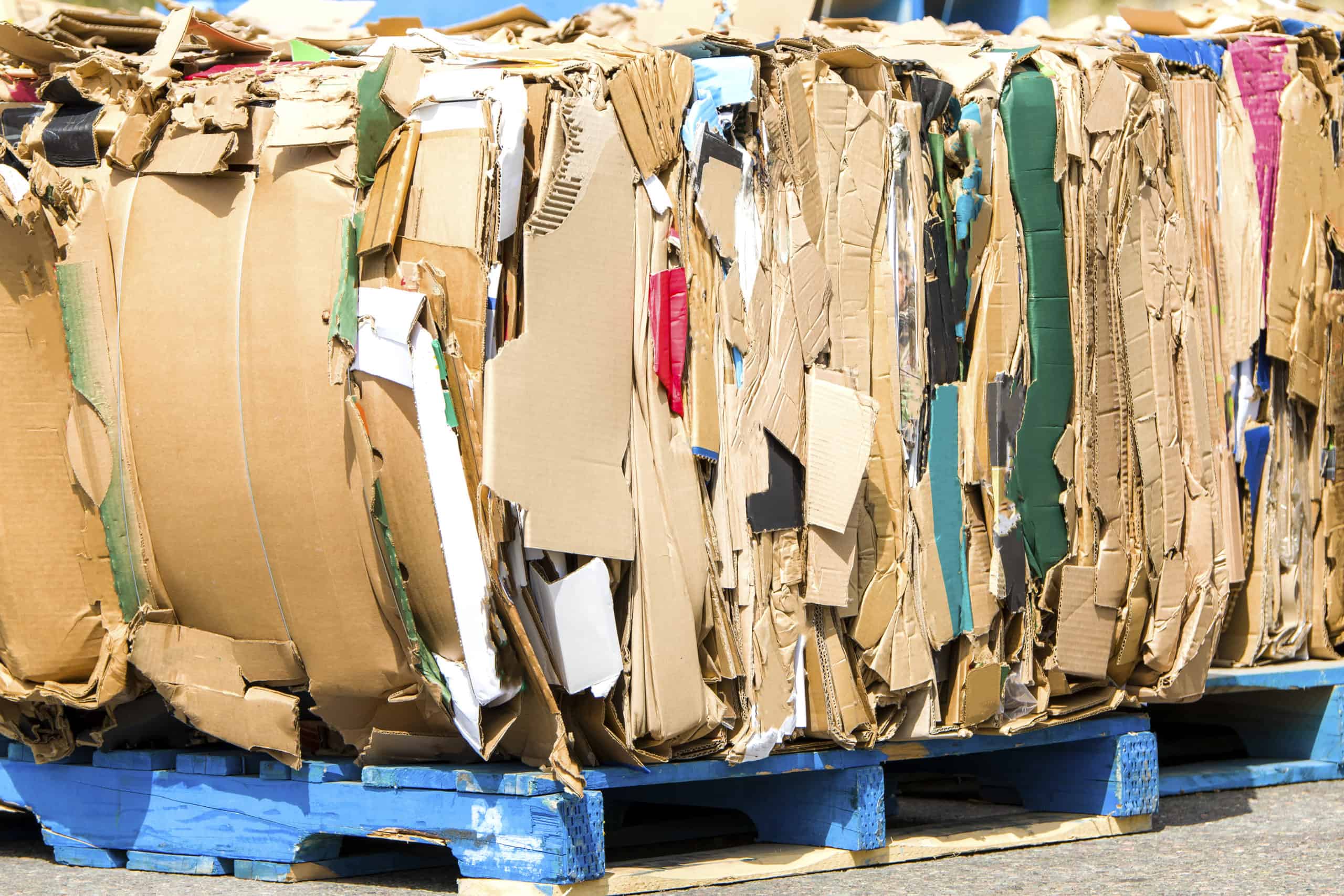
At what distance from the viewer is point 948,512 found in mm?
4758

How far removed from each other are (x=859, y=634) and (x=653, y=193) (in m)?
1.27

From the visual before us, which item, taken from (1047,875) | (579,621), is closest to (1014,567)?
(1047,875)

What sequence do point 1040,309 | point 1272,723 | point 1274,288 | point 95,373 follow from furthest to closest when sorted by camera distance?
1. point 1272,723
2. point 1274,288
3. point 1040,309
4. point 95,373

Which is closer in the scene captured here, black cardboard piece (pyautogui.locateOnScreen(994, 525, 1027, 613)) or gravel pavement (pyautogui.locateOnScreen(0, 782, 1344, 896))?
gravel pavement (pyautogui.locateOnScreen(0, 782, 1344, 896))

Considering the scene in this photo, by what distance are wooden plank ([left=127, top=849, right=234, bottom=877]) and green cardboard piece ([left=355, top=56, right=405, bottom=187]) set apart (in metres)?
1.84

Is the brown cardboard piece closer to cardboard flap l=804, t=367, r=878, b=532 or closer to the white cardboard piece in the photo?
the white cardboard piece

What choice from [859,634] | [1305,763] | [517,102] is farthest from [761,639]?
[1305,763]

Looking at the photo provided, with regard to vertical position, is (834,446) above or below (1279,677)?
above

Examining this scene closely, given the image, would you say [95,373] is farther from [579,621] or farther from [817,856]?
[817,856]

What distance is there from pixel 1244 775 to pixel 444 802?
9.61 feet

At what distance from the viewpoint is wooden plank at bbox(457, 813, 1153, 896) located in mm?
4227

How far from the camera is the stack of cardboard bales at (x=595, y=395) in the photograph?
Answer: 4.09m

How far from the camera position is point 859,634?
4.61 meters

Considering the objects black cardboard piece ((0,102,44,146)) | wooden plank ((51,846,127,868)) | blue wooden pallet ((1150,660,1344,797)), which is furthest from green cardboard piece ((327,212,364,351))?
blue wooden pallet ((1150,660,1344,797))
